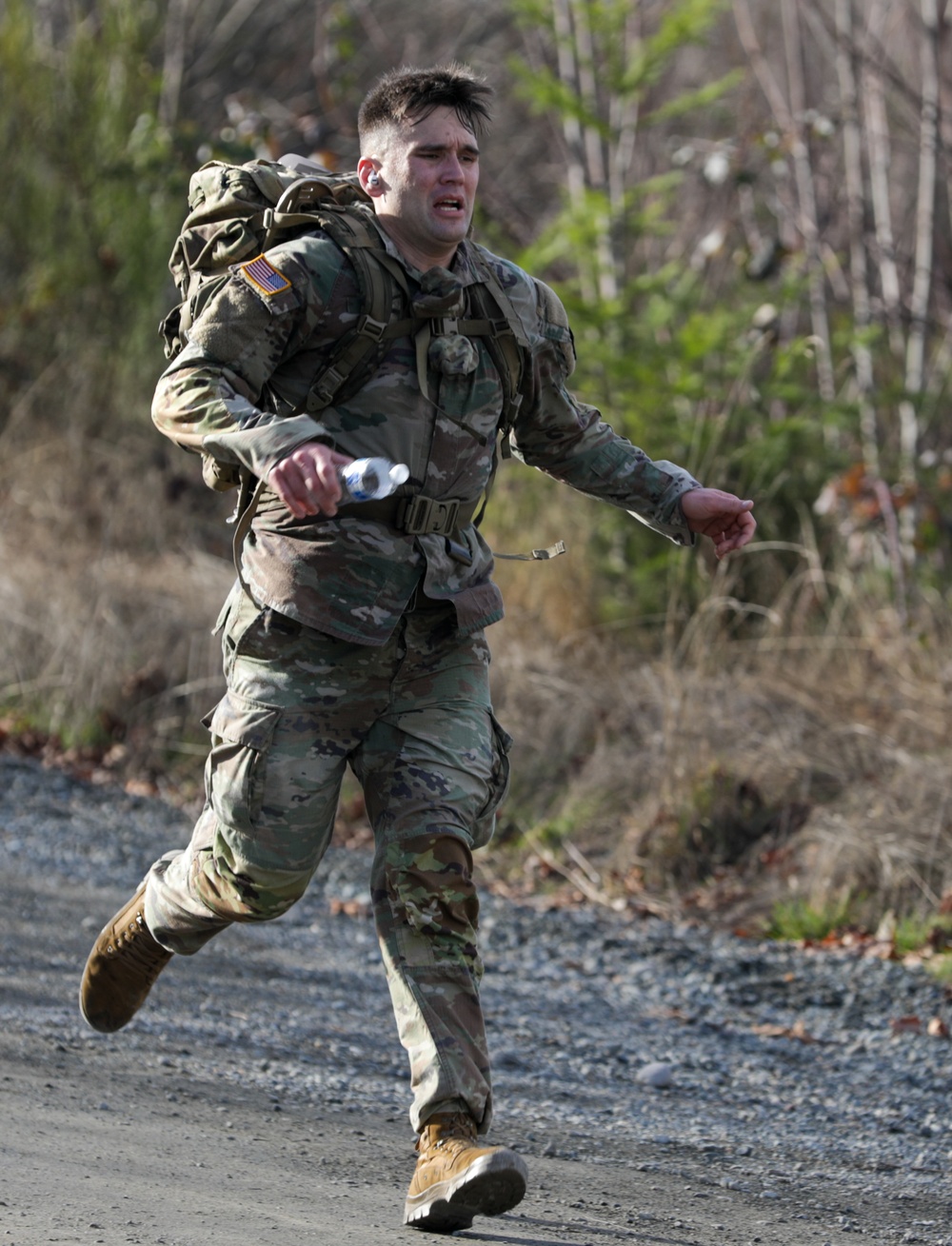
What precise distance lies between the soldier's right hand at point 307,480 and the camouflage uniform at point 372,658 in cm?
35

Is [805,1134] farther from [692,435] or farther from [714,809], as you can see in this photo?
[692,435]

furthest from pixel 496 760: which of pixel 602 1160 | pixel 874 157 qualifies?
pixel 874 157

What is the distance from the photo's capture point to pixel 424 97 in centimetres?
348

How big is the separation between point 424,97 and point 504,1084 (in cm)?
255

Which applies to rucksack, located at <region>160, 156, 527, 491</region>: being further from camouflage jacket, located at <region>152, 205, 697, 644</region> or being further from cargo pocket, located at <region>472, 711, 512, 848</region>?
cargo pocket, located at <region>472, 711, 512, 848</region>

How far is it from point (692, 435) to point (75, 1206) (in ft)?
20.7

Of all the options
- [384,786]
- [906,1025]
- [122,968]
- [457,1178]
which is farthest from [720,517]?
[906,1025]

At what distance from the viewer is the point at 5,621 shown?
8.95 m

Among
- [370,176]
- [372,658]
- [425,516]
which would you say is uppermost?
[370,176]

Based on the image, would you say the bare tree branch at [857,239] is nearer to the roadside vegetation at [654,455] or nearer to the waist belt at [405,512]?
the roadside vegetation at [654,455]

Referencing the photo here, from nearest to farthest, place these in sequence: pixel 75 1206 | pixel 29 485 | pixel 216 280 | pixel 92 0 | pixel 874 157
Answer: pixel 75 1206 < pixel 216 280 < pixel 874 157 < pixel 29 485 < pixel 92 0

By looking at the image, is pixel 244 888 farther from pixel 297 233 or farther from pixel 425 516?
pixel 297 233

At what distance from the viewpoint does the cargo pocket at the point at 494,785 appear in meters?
3.55

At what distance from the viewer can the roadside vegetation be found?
707 cm
